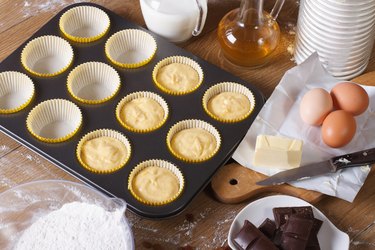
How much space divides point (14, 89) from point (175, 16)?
46 cm

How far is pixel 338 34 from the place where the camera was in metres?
1.71

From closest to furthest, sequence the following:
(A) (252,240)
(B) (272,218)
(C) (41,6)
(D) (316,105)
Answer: (A) (252,240), (B) (272,218), (D) (316,105), (C) (41,6)

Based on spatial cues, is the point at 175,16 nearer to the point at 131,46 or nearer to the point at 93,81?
the point at 131,46

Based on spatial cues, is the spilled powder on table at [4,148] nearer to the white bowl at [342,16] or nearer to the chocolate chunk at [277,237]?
the chocolate chunk at [277,237]

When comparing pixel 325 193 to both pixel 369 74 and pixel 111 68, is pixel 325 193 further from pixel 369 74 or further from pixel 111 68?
pixel 111 68

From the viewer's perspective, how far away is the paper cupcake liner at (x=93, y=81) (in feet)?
5.90

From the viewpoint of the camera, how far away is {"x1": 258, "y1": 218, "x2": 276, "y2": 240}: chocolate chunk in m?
1.50

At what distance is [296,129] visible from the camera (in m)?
1.73

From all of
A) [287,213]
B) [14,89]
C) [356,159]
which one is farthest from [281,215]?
[14,89]

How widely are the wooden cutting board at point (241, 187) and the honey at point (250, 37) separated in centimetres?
34

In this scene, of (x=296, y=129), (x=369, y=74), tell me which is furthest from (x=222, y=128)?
(x=369, y=74)

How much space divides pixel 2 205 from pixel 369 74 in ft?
3.25

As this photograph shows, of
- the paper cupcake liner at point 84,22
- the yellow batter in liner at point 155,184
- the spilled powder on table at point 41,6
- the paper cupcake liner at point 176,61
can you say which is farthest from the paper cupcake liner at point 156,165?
the spilled powder on table at point 41,6

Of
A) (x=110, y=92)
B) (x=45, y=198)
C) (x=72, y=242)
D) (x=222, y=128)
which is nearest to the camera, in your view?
(x=72, y=242)
